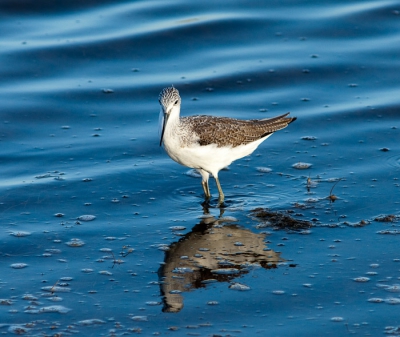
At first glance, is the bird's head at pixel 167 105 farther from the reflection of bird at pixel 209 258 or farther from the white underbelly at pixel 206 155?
the reflection of bird at pixel 209 258

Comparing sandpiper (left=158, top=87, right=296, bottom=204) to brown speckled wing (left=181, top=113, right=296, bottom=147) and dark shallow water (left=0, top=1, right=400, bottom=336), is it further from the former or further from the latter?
dark shallow water (left=0, top=1, right=400, bottom=336)

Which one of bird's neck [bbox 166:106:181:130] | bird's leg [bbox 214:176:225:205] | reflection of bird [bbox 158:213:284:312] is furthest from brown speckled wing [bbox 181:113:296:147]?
reflection of bird [bbox 158:213:284:312]

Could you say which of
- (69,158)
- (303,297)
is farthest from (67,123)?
(303,297)

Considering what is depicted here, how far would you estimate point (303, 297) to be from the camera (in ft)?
19.2

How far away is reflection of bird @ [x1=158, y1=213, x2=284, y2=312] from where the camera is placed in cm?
607


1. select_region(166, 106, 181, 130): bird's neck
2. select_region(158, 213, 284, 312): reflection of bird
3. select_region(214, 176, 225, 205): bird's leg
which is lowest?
select_region(158, 213, 284, 312): reflection of bird

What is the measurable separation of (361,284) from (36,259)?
2.91 metres

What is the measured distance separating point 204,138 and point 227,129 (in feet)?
1.32

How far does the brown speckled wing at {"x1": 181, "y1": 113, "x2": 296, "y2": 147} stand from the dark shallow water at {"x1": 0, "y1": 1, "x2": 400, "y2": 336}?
549 mm

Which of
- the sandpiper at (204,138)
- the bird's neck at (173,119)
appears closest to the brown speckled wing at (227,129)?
the sandpiper at (204,138)

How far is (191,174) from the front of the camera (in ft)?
29.3

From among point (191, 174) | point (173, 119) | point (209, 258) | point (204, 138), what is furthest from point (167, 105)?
point (209, 258)

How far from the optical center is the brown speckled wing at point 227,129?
8.02m

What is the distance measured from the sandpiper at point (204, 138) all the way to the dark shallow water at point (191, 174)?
0.44 m
